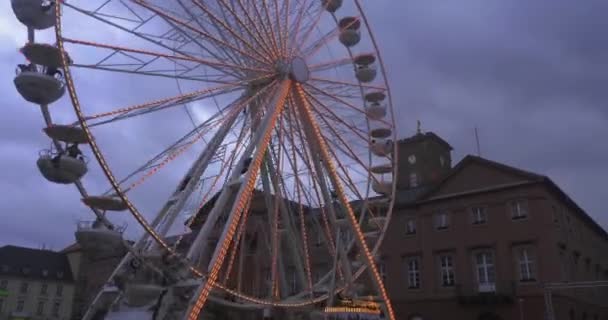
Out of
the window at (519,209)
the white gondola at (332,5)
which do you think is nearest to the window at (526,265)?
the window at (519,209)

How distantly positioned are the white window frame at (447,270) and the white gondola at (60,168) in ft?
87.0

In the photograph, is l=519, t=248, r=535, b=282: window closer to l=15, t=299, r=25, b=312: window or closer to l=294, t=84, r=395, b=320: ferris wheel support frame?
l=294, t=84, r=395, b=320: ferris wheel support frame

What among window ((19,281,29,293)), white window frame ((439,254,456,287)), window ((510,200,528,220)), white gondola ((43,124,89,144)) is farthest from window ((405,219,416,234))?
window ((19,281,29,293))

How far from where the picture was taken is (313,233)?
146 ft

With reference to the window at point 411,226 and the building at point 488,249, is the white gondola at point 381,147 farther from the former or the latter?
the window at point 411,226

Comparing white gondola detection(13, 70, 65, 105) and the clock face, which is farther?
the clock face

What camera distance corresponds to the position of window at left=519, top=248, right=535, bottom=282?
33.3m

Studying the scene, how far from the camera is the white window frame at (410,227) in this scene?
129 ft

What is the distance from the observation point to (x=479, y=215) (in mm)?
36219

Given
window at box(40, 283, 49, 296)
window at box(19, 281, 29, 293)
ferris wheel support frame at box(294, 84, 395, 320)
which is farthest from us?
window at box(40, 283, 49, 296)

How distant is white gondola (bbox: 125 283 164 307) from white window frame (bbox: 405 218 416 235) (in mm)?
25966

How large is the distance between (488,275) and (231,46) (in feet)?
76.6

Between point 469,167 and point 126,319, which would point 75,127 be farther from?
point 469,167

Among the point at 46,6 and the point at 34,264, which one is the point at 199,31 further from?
the point at 34,264
